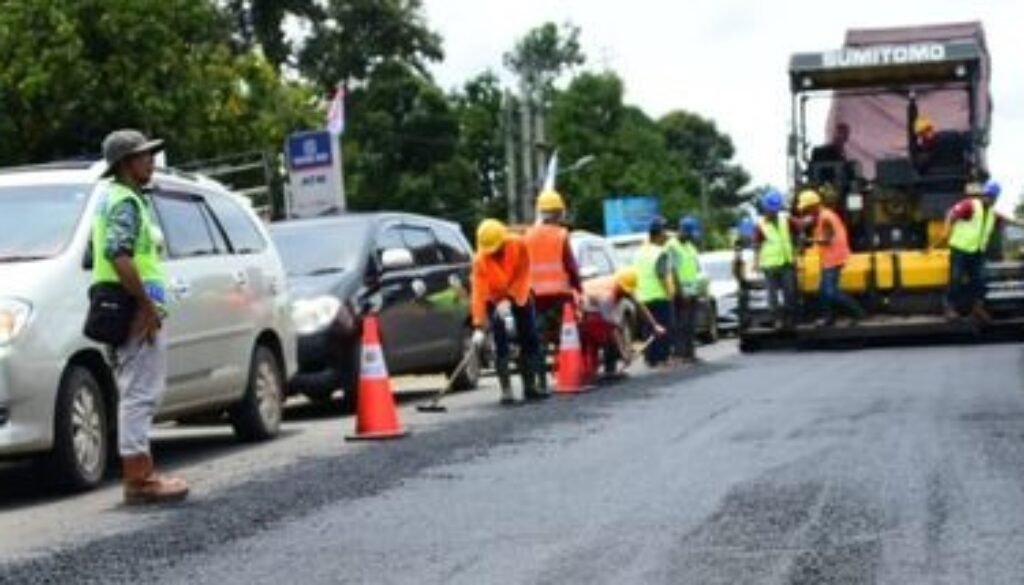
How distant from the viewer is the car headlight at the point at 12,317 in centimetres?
855

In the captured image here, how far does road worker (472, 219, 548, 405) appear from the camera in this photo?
13.6 meters

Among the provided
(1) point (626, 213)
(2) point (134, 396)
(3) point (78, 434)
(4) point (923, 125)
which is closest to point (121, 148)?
(2) point (134, 396)

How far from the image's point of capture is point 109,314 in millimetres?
8211

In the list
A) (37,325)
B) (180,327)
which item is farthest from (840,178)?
(37,325)

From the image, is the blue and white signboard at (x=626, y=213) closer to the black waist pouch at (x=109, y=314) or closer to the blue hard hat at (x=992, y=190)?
the blue hard hat at (x=992, y=190)

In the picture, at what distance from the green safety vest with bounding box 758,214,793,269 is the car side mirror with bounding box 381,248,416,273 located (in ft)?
19.3

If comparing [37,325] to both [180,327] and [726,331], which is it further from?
[726,331]

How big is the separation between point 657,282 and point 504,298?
4.18m

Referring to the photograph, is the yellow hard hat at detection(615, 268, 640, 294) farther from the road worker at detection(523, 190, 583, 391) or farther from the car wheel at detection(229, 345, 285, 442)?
the car wheel at detection(229, 345, 285, 442)

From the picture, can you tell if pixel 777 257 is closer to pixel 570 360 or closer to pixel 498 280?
pixel 570 360

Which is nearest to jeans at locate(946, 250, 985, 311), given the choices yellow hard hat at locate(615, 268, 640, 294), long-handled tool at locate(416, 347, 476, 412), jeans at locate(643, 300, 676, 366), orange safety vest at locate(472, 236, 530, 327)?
jeans at locate(643, 300, 676, 366)

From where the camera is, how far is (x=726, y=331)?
27.8 m

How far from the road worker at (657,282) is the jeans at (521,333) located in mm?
3686

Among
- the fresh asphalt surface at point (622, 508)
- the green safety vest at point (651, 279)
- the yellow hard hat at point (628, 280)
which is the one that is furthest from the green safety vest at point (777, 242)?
the fresh asphalt surface at point (622, 508)
